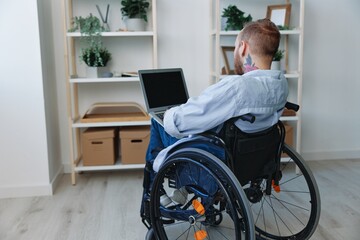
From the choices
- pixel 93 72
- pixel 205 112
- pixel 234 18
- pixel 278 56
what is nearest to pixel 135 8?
pixel 93 72

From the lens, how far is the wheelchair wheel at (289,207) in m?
1.63

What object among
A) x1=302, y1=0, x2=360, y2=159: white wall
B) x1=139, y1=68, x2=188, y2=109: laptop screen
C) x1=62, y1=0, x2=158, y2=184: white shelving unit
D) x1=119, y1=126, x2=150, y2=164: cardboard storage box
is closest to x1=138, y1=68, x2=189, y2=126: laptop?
x1=139, y1=68, x2=188, y2=109: laptop screen

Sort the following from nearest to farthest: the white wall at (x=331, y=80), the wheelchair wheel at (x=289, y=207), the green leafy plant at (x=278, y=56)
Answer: the wheelchair wheel at (x=289, y=207)
the green leafy plant at (x=278, y=56)
the white wall at (x=331, y=80)

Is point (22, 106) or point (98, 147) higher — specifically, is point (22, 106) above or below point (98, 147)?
above

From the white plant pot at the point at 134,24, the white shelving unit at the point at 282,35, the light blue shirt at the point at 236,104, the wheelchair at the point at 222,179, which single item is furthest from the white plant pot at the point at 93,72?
the light blue shirt at the point at 236,104

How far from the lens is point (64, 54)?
8.70 ft

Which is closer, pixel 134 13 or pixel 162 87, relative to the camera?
pixel 162 87

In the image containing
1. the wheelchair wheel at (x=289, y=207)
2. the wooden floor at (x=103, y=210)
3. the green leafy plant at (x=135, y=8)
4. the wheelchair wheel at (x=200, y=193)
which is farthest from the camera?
the green leafy plant at (x=135, y=8)

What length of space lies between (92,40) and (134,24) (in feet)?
1.05

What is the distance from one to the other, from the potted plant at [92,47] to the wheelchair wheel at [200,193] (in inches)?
52.4

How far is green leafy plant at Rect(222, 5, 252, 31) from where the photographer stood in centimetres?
272

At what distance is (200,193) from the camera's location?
1469 mm

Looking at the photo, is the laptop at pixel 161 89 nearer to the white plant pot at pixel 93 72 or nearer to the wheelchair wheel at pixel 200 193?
the wheelchair wheel at pixel 200 193

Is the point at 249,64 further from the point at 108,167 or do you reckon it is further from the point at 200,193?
the point at 108,167
